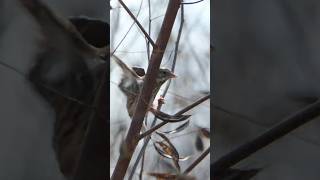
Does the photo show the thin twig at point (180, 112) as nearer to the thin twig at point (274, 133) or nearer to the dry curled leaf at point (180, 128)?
the dry curled leaf at point (180, 128)

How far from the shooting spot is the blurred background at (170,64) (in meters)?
2.16

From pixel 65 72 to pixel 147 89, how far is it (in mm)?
351

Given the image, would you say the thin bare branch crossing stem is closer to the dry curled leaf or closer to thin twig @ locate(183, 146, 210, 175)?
the dry curled leaf

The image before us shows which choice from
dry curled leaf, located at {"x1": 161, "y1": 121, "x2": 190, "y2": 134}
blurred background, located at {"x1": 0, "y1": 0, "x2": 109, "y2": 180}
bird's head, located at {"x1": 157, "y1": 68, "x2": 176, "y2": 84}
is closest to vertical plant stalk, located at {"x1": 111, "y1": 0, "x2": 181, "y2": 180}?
bird's head, located at {"x1": 157, "y1": 68, "x2": 176, "y2": 84}

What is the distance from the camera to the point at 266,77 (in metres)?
2.16

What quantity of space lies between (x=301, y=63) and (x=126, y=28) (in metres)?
0.71

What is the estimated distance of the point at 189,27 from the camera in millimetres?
2176

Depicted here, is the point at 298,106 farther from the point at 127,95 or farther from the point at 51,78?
the point at 51,78

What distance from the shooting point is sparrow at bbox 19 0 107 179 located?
225 cm

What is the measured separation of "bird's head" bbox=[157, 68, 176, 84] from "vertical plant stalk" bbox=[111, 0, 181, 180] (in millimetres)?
17

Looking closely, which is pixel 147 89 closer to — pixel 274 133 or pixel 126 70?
pixel 126 70

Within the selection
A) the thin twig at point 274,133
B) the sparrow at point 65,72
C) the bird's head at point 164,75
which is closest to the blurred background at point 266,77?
the thin twig at point 274,133

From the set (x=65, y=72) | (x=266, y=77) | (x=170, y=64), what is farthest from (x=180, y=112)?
(x=65, y=72)

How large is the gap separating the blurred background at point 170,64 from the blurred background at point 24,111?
18 cm
